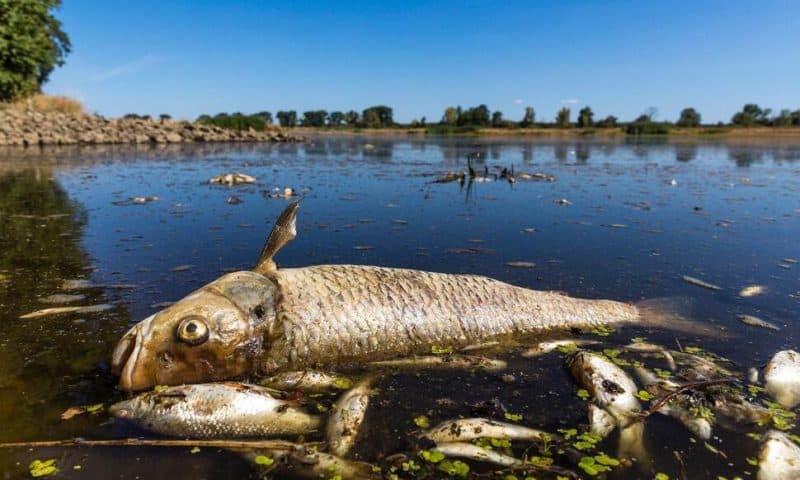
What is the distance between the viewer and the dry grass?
40.3 m

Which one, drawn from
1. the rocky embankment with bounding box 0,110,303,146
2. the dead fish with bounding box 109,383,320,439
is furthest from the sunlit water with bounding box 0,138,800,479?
the rocky embankment with bounding box 0,110,303,146

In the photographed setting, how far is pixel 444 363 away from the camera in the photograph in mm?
4363

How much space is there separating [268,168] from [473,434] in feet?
71.9

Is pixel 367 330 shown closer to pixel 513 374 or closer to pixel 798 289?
pixel 513 374

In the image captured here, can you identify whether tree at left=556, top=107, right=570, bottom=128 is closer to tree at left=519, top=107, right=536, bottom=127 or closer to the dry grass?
tree at left=519, top=107, right=536, bottom=127

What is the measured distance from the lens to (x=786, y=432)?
11.1 ft

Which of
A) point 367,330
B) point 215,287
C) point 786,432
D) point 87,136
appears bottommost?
point 786,432

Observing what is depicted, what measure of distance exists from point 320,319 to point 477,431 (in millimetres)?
1764

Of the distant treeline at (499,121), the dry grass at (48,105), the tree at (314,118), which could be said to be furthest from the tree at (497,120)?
the dry grass at (48,105)

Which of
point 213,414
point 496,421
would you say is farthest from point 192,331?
point 496,421

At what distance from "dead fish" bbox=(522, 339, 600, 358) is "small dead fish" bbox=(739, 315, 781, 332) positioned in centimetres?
193

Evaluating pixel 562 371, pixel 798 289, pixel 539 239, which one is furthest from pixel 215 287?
pixel 798 289

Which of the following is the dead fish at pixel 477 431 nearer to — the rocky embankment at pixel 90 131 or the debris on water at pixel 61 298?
the debris on water at pixel 61 298

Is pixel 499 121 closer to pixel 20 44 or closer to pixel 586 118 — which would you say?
pixel 586 118
